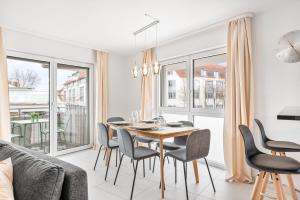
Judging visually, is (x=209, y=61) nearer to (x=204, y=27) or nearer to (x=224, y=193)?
(x=204, y=27)

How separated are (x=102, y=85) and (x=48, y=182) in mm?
3623

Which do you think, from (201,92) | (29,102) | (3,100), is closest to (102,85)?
(29,102)

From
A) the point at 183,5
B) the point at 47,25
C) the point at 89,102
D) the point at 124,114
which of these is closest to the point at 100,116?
the point at 89,102

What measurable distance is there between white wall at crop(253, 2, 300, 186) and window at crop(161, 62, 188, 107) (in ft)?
4.55

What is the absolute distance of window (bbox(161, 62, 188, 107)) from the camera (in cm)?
382

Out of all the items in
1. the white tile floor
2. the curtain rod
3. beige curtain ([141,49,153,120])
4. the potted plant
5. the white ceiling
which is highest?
the white ceiling

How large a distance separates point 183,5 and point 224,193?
2477 mm

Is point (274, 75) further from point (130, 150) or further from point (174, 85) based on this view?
point (130, 150)

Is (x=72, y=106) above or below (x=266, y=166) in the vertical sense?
above

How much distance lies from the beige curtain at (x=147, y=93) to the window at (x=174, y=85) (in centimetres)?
31

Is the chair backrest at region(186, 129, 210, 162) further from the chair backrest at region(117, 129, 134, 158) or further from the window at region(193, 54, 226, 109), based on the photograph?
the window at region(193, 54, 226, 109)

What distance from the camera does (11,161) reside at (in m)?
1.26

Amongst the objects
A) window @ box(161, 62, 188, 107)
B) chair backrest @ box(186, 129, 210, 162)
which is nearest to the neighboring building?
window @ box(161, 62, 188, 107)

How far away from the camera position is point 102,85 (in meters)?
4.45
